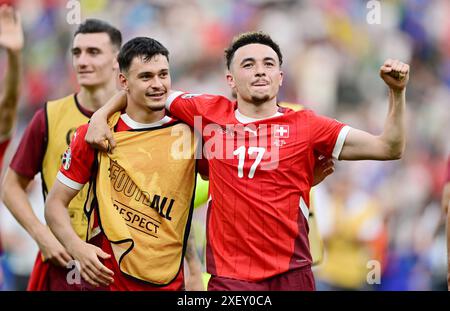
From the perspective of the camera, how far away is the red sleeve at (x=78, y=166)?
532cm

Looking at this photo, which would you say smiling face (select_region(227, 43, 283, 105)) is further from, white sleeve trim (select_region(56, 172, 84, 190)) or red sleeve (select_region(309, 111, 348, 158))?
white sleeve trim (select_region(56, 172, 84, 190))

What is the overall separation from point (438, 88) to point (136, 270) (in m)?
6.52

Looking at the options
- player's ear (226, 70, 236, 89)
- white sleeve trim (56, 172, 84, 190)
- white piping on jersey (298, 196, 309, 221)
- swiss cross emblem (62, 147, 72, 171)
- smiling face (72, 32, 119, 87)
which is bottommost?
white piping on jersey (298, 196, 309, 221)

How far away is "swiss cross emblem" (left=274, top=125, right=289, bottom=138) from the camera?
5.12 metres

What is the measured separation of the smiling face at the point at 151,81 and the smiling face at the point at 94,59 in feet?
2.95

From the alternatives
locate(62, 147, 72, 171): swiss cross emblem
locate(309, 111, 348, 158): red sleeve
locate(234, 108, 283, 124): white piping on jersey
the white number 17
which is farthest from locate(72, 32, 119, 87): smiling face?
locate(309, 111, 348, 158): red sleeve

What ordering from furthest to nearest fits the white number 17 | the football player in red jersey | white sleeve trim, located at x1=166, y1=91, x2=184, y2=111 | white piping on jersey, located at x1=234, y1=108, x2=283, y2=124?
white sleeve trim, located at x1=166, y1=91, x2=184, y2=111 → white piping on jersey, located at x1=234, y1=108, x2=283, y2=124 → the white number 17 → the football player in red jersey

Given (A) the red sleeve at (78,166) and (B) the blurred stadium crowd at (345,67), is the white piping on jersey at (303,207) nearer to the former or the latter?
(A) the red sleeve at (78,166)

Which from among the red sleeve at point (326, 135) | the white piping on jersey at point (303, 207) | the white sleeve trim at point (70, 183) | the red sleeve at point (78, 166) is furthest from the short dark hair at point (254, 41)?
the white sleeve trim at point (70, 183)

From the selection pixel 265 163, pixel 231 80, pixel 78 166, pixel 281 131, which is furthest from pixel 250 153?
pixel 78 166

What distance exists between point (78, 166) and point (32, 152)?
911mm

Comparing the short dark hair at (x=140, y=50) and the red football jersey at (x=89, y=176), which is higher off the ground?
the short dark hair at (x=140, y=50)

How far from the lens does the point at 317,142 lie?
16.6 feet
